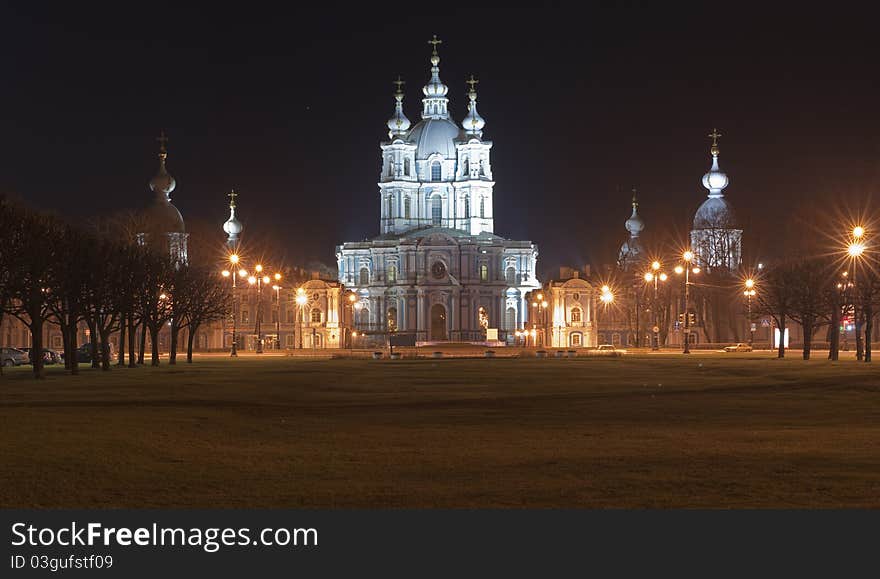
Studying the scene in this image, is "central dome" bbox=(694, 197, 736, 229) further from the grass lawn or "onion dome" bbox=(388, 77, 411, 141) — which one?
the grass lawn

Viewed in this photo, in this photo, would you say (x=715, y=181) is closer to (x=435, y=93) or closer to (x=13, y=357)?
(x=435, y=93)

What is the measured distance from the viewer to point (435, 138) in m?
174

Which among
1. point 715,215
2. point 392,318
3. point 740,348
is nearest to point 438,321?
point 392,318

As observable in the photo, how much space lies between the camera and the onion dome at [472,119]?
172 meters

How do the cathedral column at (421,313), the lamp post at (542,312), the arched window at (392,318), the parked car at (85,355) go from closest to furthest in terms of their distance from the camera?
the parked car at (85,355)
the lamp post at (542,312)
the cathedral column at (421,313)
the arched window at (392,318)

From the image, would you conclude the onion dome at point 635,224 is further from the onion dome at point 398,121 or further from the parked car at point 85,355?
the parked car at point 85,355

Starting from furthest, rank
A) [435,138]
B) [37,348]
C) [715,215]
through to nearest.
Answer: [435,138] < [715,215] < [37,348]

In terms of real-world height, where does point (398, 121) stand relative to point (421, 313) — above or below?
above

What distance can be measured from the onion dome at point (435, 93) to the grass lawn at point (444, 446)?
134095 mm

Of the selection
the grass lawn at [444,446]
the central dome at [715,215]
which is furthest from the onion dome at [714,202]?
the grass lawn at [444,446]

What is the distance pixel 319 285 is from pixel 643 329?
1727 inches

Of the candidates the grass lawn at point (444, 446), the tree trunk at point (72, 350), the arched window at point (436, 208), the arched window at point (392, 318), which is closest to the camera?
the grass lawn at point (444, 446)

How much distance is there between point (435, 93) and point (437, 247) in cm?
2697

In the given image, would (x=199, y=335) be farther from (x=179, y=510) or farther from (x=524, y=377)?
(x=179, y=510)
